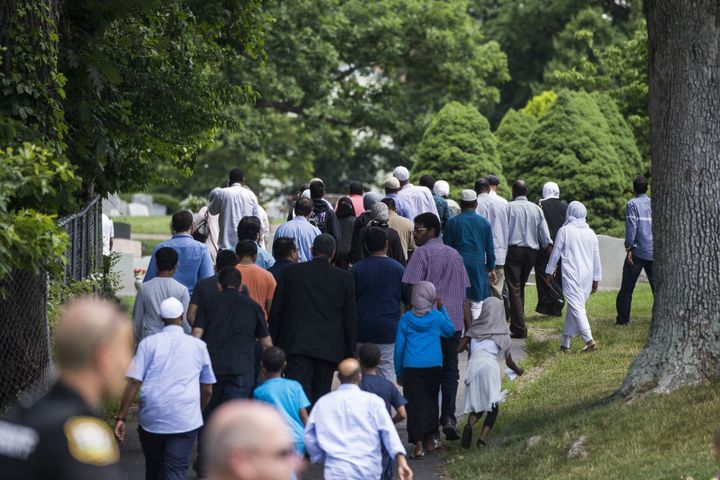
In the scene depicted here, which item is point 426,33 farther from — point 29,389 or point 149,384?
point 149,384

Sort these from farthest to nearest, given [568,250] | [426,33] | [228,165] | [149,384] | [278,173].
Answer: [278,173] < [228,165] < [426,33] < [568,250] < [149,384]

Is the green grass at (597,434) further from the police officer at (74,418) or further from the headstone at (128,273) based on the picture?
the headstone at (128,273)

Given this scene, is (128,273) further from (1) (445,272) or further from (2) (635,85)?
(2) (635,85)

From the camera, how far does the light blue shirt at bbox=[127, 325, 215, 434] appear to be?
8.38m

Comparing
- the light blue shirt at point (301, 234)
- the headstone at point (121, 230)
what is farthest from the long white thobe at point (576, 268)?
the headstone at point (121, 230)

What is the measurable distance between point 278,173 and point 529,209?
37.8 m

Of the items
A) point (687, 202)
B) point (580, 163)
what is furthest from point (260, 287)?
point (580, 163)

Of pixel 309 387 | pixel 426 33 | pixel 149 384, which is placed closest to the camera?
pixel 149 384

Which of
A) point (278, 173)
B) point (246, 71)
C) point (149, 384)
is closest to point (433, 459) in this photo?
point (149, 384)

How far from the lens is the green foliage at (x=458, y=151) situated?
25000mm

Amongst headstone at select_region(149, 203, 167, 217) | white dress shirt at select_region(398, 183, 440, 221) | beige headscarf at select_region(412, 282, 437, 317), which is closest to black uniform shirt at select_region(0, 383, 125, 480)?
beige headscarf at select_region(412, 282, 437, 317)

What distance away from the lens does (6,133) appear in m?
10.6

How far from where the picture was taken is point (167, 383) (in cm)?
838

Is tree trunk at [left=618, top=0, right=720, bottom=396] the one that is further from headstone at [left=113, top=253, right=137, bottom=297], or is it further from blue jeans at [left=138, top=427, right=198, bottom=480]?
headstone at [left=113, top=253, right=137, bottom=297]
